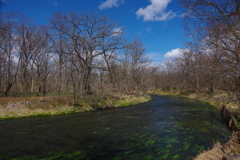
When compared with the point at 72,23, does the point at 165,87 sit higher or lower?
lower

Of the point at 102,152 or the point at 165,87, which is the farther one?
the point at 165,87

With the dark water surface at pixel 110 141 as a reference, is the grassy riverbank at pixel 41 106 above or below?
above

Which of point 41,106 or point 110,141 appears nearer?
point 110,141

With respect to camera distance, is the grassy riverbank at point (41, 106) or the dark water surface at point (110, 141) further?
the grassy riverbank at point (41, 106)

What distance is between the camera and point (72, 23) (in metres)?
22.3

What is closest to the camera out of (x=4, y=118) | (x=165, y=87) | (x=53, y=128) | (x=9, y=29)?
(x=53, y=128)

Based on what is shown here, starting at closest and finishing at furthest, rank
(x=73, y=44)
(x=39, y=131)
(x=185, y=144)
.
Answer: (x=185, y=144), (x=39, y=131), (x=73, y=44)

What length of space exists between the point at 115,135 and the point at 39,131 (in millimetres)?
5215

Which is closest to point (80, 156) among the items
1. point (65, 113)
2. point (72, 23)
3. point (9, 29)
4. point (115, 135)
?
point (115, 135)

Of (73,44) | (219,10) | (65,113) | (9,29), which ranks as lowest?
(65,113)

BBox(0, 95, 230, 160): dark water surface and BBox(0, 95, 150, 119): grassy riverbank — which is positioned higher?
BBox(0, 95, 150, 119): grassy riverbank

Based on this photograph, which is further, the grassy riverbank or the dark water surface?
the grassy riverbank

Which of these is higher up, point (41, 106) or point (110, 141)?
point (41, 106)

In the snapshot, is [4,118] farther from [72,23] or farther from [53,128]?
[72,23]
